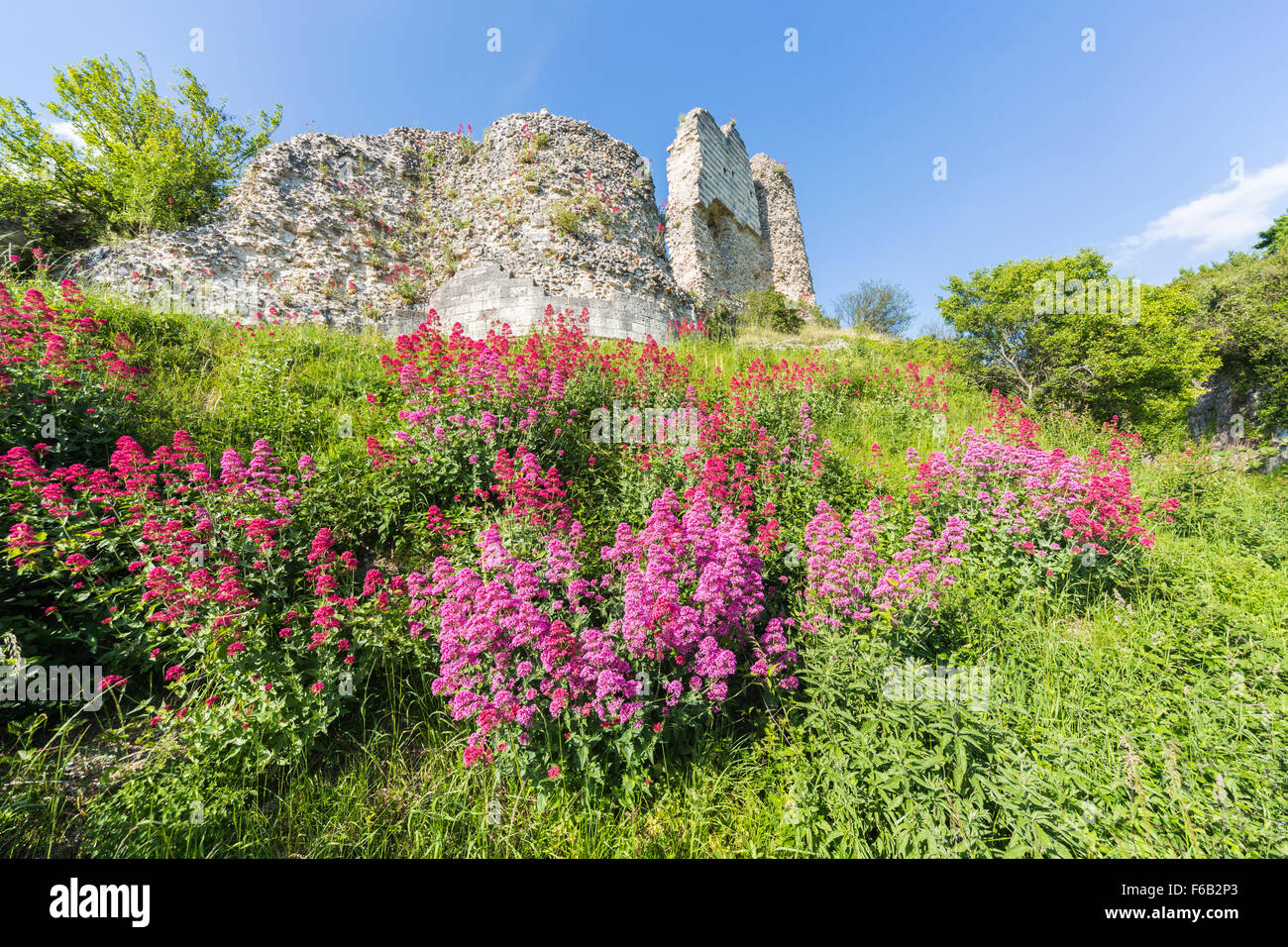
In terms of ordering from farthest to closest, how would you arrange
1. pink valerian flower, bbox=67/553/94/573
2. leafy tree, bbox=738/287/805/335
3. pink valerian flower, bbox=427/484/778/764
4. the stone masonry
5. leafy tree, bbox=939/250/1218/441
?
leafy tree, bbox=738/287/805/335, leafy tree, bbox=939/250/1218/441, the stone masonry, pink valerian flower, bbox=67/553/94/573, pink valerian flower, bbox=427/484/778/764

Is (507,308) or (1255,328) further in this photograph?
(1255,328)

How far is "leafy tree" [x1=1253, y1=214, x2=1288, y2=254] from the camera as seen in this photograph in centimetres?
2561

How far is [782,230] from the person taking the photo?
84.5 feet

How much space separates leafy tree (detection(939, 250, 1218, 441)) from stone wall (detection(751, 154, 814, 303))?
13.7 meters

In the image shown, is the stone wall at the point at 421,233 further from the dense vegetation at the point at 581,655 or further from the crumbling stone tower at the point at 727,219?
the dense vegetation at the point at 581,655

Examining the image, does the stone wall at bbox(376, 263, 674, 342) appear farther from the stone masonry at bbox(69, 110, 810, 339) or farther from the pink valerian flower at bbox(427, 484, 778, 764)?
the pink valerian flower at bbox(427, 484, 778, 764)

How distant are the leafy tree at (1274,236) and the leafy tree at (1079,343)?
88.6 feet

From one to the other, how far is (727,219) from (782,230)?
5.70m

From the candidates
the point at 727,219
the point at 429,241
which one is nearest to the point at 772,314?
the point at 727,219

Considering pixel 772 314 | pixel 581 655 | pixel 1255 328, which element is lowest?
pixel 581 655

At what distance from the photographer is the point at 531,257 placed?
37.2 feet

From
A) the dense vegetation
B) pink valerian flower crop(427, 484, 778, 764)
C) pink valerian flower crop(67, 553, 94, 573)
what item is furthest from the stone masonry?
pink valerian flower crop(427, 484, 778, 764)

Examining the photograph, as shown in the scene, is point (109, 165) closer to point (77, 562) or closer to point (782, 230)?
point (77, 562)

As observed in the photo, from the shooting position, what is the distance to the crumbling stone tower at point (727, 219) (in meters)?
19.6
